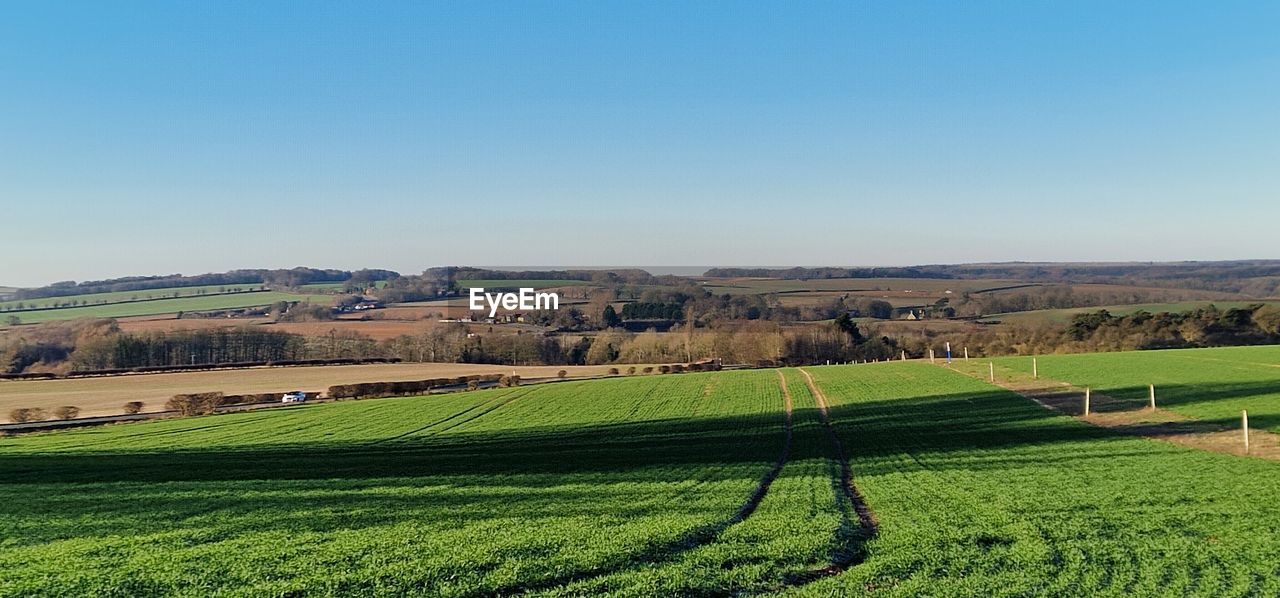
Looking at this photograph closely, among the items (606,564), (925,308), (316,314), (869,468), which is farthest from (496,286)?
(606,564)

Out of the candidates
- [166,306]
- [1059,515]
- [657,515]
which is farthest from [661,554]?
[166,306]

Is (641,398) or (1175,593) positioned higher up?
(1175,593)

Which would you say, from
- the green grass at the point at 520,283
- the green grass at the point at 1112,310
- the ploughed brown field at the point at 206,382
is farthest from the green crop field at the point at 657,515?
the green grass at the point at 520,283

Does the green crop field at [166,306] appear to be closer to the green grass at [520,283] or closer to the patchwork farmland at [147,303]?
the patchwork farmland at [147,303]

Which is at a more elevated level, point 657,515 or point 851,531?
point 851,531

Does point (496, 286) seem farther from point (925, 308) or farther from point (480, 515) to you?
point (480, 515)

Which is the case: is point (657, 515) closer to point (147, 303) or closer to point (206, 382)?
point (206, 382)
